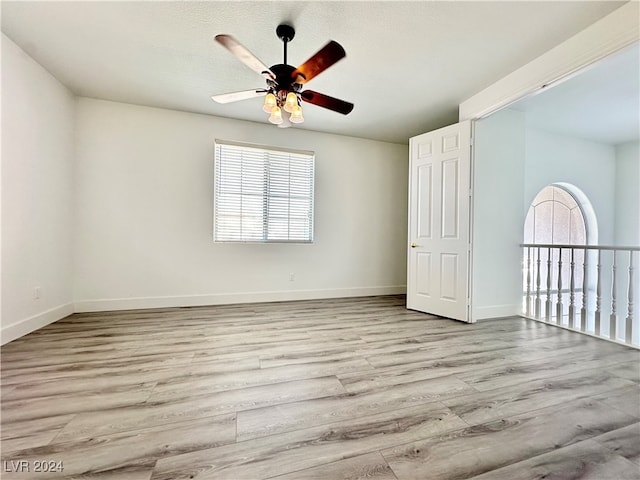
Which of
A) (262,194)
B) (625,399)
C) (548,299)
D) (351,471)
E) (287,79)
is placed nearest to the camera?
(351,471)

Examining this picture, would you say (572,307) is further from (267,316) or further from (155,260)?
→ (155,260)

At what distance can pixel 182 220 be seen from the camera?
3898 mm

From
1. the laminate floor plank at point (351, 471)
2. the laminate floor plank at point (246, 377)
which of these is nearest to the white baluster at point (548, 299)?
the laminate floor plank at point (246, 377)

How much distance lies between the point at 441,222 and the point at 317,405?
2.86 m

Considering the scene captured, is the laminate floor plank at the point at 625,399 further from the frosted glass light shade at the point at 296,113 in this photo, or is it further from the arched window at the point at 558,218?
the arched window at the point at 558,218

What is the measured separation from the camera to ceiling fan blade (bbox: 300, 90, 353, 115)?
2357 mm

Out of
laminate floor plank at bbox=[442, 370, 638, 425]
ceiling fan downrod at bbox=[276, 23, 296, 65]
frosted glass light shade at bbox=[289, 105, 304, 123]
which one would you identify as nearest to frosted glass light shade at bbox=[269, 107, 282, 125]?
frosted glass light shade at bbox=[289, 105, 304, 123]

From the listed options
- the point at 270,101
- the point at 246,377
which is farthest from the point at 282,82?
the point at 246,377

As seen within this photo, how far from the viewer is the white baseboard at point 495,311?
134 inches

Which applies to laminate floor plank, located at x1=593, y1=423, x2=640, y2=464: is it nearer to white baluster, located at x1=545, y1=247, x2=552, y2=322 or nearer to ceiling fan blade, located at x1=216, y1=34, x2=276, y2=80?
white baluster, located at x1=545, y1=247, x2=552, y2=322

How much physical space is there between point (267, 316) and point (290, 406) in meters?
1.95

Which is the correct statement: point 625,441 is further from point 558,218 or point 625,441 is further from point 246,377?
point 558,218

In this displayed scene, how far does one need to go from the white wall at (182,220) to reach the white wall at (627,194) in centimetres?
470

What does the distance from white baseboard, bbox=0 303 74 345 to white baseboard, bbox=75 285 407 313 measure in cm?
22
